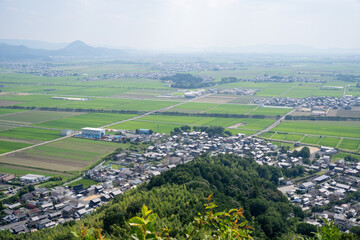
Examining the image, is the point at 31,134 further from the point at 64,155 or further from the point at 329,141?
the point at 329,141

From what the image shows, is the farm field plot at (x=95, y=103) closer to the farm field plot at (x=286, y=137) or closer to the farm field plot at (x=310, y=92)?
the farm field plot at (x=286, y=137)

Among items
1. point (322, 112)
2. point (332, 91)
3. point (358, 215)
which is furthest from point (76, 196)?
point (332, 91)

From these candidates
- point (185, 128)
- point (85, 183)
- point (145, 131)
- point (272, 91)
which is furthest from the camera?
point (272, 91)

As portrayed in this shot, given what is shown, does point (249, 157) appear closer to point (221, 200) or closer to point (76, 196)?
point (221, 200)

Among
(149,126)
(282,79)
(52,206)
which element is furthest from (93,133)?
(282,79)

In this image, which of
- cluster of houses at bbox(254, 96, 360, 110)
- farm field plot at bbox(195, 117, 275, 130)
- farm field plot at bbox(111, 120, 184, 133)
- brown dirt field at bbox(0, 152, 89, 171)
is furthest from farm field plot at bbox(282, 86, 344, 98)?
brown dirt field at bbox(0, 152, 89, 171)

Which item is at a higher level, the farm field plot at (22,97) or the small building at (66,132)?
the farm field plot at (22,97)

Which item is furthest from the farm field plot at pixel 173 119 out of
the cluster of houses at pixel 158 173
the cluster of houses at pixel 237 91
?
the cluster of houses at pixel 237 91
